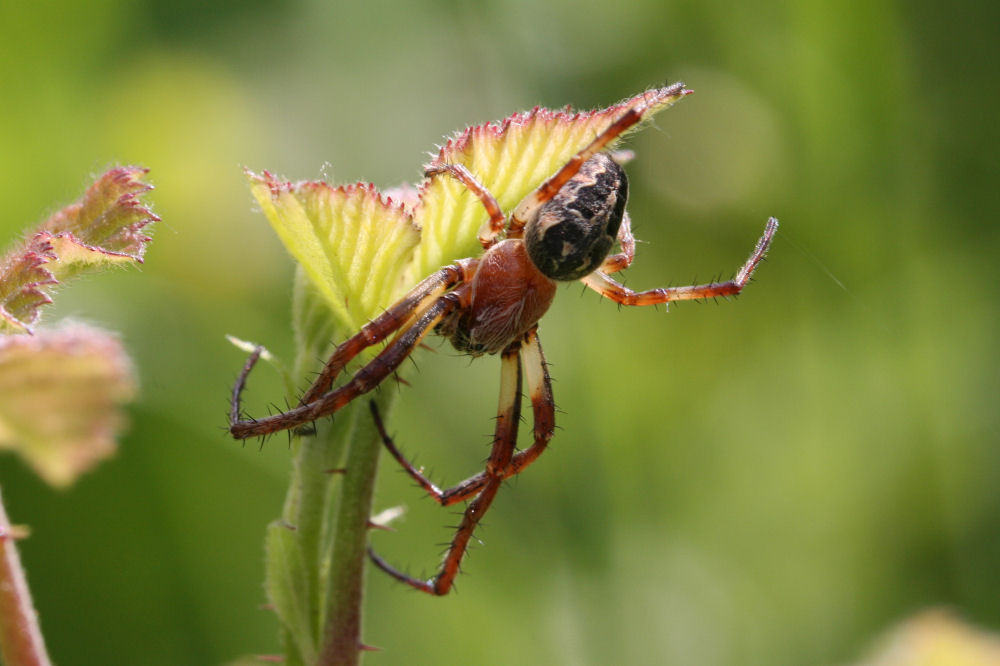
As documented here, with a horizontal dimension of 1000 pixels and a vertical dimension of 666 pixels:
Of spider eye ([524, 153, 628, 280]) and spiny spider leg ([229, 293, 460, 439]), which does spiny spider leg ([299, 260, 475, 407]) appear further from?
spider eye ([524, 153, 628, 280])

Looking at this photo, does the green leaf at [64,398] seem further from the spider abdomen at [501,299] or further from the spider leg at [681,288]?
the spider leg at [681,288]

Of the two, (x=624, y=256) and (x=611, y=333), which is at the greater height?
(x=624, y=256)

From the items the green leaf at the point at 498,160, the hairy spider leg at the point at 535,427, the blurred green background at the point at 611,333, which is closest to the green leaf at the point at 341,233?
the green leaf at the point at 498,160

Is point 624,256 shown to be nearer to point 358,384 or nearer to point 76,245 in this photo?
point 358,384

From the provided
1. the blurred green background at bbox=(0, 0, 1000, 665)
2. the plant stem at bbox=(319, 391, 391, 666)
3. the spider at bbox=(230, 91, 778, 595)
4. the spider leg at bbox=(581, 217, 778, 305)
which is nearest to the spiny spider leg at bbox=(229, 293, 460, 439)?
the spider at bbox=(230, 91, 778, 595)

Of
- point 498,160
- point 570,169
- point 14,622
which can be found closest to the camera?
point 14,622

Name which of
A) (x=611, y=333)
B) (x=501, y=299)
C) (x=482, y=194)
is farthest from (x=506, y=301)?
(x=611, y=333)

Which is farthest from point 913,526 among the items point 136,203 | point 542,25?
point 136,203
